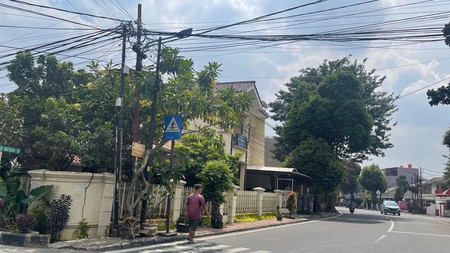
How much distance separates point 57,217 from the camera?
9.34m

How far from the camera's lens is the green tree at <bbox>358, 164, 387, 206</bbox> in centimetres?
7138

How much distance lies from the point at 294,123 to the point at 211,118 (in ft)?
67.7

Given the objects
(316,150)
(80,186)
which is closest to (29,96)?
(80,186)

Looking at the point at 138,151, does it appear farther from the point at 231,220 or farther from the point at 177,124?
the point at 231,220

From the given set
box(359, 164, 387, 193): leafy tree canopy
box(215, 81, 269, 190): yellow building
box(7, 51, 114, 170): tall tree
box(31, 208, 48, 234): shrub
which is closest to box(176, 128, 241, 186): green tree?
box(7, 51, 114, 170): tall tree

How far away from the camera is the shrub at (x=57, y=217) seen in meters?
9.32

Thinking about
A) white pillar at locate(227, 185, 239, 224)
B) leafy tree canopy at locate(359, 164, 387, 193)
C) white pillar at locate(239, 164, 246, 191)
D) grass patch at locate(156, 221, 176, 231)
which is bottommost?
grass patch at locate(156, 221, 176, 231)

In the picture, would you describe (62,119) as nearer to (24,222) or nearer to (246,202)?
(24,222)

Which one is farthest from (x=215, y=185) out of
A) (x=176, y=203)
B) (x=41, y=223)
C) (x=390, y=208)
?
(x=390, y=208)

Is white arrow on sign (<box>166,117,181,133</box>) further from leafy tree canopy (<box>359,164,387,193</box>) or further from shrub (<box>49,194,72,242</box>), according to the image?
leafy tree canopy (<box>359,164,387,193</box>)

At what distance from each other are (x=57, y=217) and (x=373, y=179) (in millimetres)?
70250

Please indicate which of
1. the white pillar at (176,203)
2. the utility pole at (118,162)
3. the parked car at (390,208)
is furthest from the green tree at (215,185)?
the parked car at (390,208)

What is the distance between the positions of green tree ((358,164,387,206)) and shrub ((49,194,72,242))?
69.8m

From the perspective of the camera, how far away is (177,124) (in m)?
11.1
